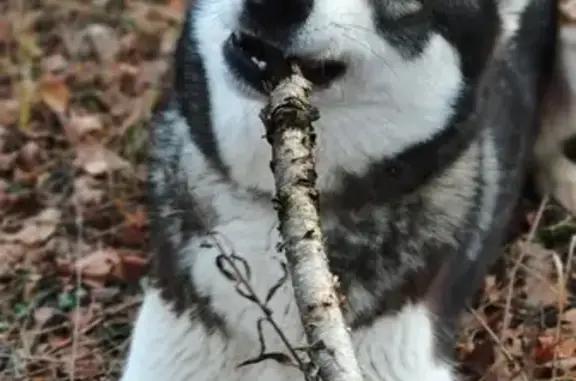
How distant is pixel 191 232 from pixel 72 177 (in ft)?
4.52

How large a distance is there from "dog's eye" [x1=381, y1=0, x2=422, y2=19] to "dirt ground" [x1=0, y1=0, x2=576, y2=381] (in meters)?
0.90

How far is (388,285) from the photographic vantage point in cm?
248

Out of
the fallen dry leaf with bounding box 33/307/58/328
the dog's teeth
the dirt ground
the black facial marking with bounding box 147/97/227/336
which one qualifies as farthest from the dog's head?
the fallen dry leaf with bounding box 33/307/58/328

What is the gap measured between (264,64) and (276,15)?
0.44 feet

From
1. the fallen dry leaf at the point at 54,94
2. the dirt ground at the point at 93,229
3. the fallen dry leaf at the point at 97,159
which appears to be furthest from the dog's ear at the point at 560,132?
the fallen dry leaf at the point at 54,94

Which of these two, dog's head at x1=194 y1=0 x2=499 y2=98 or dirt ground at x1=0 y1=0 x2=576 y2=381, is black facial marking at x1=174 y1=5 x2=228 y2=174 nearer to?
dog's head at x1=194 y1=0 x2=499 y2=98

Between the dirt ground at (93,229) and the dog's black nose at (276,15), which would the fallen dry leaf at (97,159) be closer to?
the dirt ground at (93,229)

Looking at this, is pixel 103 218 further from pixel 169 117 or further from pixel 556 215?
pixel 556 215

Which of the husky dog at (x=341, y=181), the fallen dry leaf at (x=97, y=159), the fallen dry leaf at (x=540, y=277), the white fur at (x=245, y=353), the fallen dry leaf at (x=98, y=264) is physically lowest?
the fallen dry leaf at (x=97, y=159)

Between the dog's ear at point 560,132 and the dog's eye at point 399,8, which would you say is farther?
the dog's ear at point 560,132

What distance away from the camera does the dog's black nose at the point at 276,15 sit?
2.06 metres

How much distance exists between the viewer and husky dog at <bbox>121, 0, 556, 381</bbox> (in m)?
2.25

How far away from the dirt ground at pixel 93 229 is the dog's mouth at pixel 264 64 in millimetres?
906

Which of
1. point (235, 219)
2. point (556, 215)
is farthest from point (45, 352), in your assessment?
point (556, 215)
